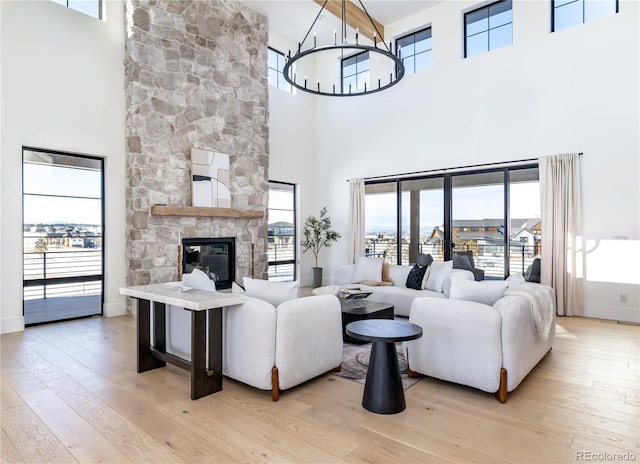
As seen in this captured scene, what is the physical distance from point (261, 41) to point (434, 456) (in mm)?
7067

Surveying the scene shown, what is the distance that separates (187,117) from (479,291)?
16.3 ft

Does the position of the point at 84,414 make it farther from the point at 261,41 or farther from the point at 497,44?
the point at 497,44

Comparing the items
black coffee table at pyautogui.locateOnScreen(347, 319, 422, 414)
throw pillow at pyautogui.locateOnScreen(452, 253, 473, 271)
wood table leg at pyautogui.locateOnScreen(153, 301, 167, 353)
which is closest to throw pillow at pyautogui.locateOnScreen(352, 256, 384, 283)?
throw pillow at pyautogui.locateOnScreen(452, 253, 473, 271)

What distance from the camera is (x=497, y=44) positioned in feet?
21.3

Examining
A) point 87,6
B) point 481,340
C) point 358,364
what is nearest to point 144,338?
point 358,364

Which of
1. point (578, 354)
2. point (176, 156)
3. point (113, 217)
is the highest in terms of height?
point (176, 156)

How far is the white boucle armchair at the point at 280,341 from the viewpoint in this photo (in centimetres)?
283

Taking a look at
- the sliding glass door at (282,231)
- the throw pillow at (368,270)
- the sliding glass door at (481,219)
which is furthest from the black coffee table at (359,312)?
the sliding glass door at (282,231)

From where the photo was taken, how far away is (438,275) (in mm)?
5387

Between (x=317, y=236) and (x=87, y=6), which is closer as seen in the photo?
(x=87, y=6)

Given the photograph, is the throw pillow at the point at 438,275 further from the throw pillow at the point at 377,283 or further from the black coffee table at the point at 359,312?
the black coffee table at the point at 359,312

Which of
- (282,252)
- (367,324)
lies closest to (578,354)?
(367,324)

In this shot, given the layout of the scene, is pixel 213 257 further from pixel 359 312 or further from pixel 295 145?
pixel 359 312

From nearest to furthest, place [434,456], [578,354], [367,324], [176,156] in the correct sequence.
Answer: [434,456] → [367,324] → [578,354] → [176,156]
